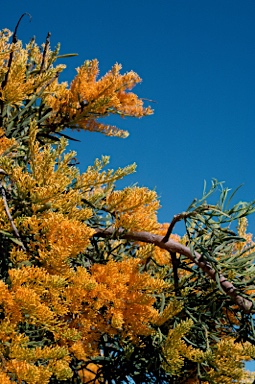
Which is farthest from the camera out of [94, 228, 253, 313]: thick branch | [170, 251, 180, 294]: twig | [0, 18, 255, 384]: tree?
[170, 251, 180, 294]: twig

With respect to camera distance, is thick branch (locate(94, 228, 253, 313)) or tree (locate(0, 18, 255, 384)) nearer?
tree (locate(0, 18, 255, 384))

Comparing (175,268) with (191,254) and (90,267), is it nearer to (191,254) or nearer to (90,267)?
(191,254)

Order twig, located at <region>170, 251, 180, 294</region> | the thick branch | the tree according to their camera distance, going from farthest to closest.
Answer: twig, located at <region>170, 251, 180, 294</region>, the thick branch, the tree

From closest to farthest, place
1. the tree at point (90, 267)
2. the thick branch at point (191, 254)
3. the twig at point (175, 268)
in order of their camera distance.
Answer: the tree at point (90, 267)
the thick branch at point (191, 254)
the twig at point (175, 268)

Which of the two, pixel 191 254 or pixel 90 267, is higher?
pixel 191 254

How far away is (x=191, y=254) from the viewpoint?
10.1 feet

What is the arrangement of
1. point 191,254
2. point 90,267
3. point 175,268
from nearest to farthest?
point 90,267
point 191,254
point 175,268

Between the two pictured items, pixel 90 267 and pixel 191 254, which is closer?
pixel 90 267

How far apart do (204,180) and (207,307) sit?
733mm

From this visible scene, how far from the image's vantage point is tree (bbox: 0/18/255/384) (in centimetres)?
216

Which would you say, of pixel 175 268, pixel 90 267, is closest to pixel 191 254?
pixel 175 268

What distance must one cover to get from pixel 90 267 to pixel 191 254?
67 cm

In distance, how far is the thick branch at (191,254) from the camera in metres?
2.93

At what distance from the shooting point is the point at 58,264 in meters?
2.22
